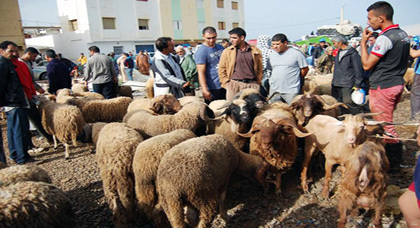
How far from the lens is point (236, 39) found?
14.7 ft

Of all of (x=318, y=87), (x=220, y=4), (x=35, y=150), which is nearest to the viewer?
(x=35, y=150)

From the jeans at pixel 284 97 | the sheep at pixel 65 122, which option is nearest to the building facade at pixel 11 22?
the sheep at pixel 65 122

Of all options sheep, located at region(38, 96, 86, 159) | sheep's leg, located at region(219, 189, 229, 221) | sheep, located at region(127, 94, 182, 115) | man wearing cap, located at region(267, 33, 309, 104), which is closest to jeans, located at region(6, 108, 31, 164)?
sheep, located at region(38, 96, 86, 159)

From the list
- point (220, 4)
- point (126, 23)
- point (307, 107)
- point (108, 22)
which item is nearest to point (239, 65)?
point (307, 107)

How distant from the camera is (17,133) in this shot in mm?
4641

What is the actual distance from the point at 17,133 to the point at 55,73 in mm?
2952

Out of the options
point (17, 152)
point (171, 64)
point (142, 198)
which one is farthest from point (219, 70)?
point (17, 152)

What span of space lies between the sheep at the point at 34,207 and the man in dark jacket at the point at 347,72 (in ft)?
16.6

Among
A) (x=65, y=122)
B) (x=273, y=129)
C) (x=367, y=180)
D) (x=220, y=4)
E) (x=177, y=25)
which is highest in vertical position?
(x=220, y=4)

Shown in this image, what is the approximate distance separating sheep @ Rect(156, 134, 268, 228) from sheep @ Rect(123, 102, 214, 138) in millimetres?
1060

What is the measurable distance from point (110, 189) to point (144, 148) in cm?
62

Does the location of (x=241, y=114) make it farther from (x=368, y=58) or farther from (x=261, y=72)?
(x=368, y=58)

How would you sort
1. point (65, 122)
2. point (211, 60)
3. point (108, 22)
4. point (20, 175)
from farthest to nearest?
point (108, 22) → point (65, 122) → point (211, 60) → point (20, 175)

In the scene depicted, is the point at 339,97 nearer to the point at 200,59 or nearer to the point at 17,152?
the point at 200,59
